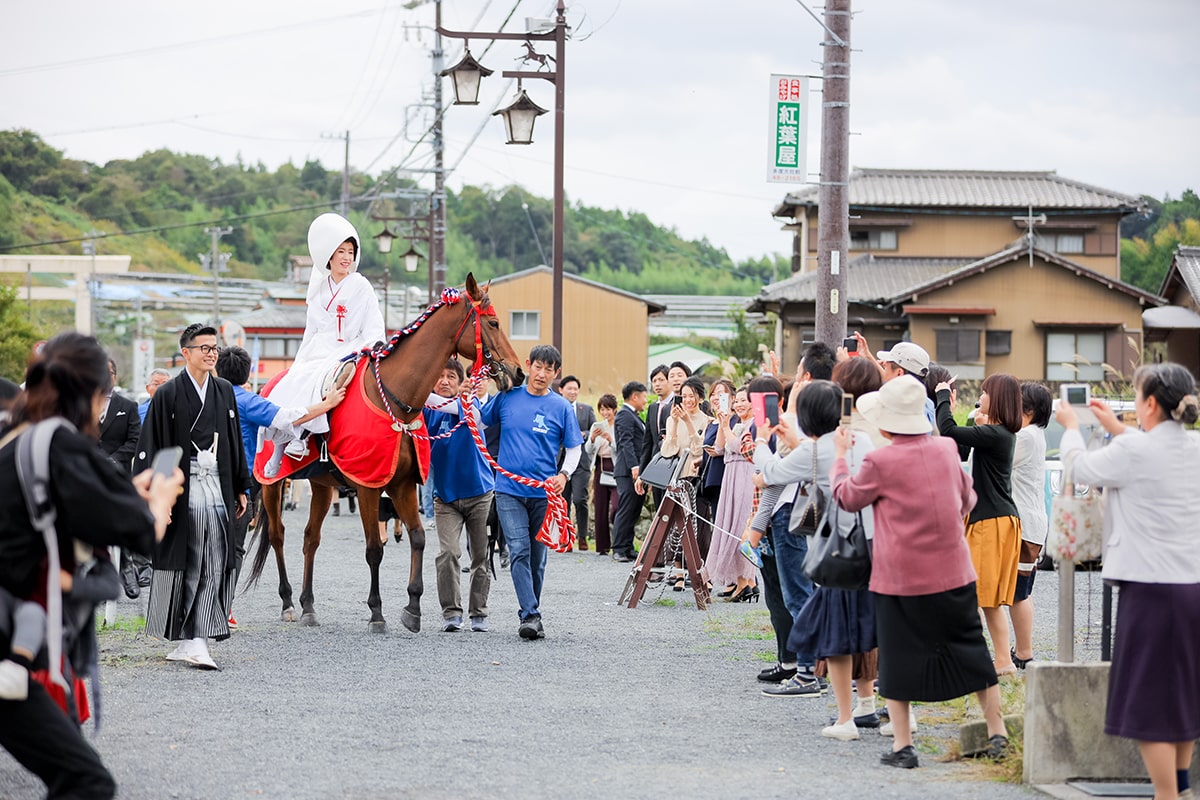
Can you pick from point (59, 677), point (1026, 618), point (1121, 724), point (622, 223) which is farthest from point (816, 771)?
point (622, 223)

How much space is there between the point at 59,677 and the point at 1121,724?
376 centimetres

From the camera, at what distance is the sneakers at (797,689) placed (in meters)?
7.70

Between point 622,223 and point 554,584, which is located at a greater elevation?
point 622,223


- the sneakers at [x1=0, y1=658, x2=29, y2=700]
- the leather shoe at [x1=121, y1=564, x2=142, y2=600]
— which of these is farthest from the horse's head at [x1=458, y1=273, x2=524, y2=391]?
the sneakers at [x1=0, y1=658, x2=29, y2=700]

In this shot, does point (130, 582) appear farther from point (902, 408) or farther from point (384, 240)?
point (384, 240)

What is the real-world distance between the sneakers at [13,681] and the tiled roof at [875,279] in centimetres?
3561

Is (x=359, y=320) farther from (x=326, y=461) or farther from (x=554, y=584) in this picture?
(x=554, y=584)

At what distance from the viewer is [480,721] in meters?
6.89

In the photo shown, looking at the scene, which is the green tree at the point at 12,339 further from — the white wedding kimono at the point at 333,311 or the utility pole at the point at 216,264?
the white wedding kimono at the point at 333,311

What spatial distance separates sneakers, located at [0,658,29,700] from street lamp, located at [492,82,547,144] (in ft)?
43.1

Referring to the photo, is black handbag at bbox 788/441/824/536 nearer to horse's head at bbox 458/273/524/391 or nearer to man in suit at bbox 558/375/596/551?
horse's head at bbox 458/273/524/391

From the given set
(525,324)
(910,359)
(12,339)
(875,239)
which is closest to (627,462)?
(910,359)

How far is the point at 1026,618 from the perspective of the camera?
8.09 metres

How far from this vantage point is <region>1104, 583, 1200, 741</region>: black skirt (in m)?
4.88
